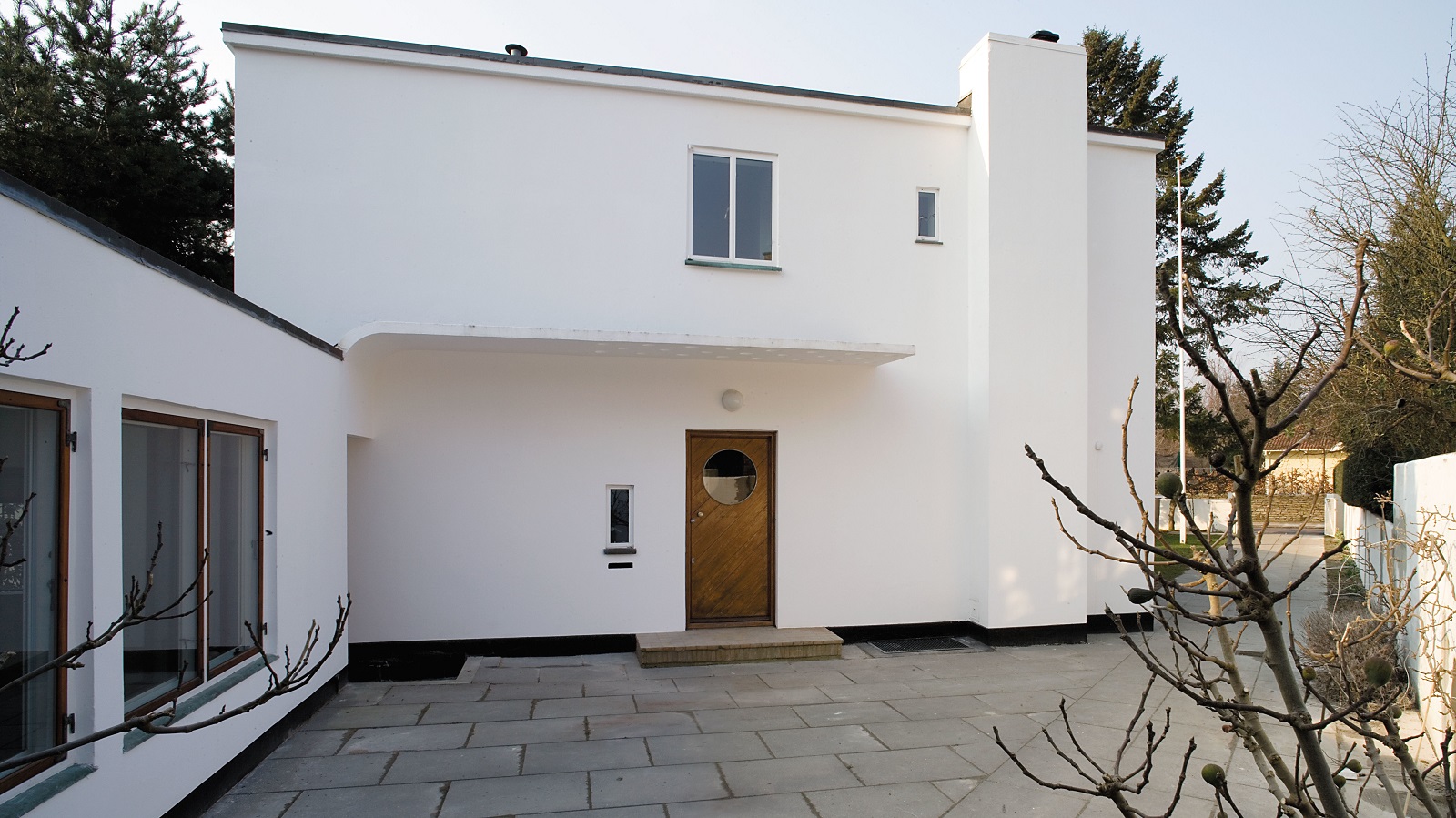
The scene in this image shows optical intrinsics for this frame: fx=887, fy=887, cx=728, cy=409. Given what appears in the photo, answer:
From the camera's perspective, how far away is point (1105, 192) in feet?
33.8

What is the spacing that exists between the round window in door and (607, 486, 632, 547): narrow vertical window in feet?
2.80

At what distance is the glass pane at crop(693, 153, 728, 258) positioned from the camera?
916 centimetres

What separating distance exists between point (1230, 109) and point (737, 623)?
274 inches

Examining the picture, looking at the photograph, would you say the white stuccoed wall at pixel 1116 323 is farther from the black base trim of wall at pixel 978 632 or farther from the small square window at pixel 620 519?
the small square window at pixel 620 519

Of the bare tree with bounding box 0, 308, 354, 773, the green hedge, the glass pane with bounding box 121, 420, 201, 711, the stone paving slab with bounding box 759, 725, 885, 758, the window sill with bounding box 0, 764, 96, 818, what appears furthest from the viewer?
the green hedge

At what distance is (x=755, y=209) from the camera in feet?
30.7

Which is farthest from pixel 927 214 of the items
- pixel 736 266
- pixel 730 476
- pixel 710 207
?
pixel 730 476

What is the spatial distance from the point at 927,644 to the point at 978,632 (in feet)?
2.12

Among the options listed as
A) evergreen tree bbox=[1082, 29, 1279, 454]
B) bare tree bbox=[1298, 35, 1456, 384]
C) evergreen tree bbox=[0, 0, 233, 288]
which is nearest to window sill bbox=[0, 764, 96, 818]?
bare tree bbox=[1298, 35, 1456, 384]

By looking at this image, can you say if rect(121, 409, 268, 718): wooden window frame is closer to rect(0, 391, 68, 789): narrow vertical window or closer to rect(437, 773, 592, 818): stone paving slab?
rect(0, 391, 68, 789): narrow vertical window

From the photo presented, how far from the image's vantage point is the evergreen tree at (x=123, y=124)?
45.8ft

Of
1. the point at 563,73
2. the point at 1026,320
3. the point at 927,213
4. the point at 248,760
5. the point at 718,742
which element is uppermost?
the point at 563,73

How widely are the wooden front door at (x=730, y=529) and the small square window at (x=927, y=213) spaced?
112 inches

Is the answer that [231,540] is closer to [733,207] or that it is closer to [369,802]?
[369,802]
